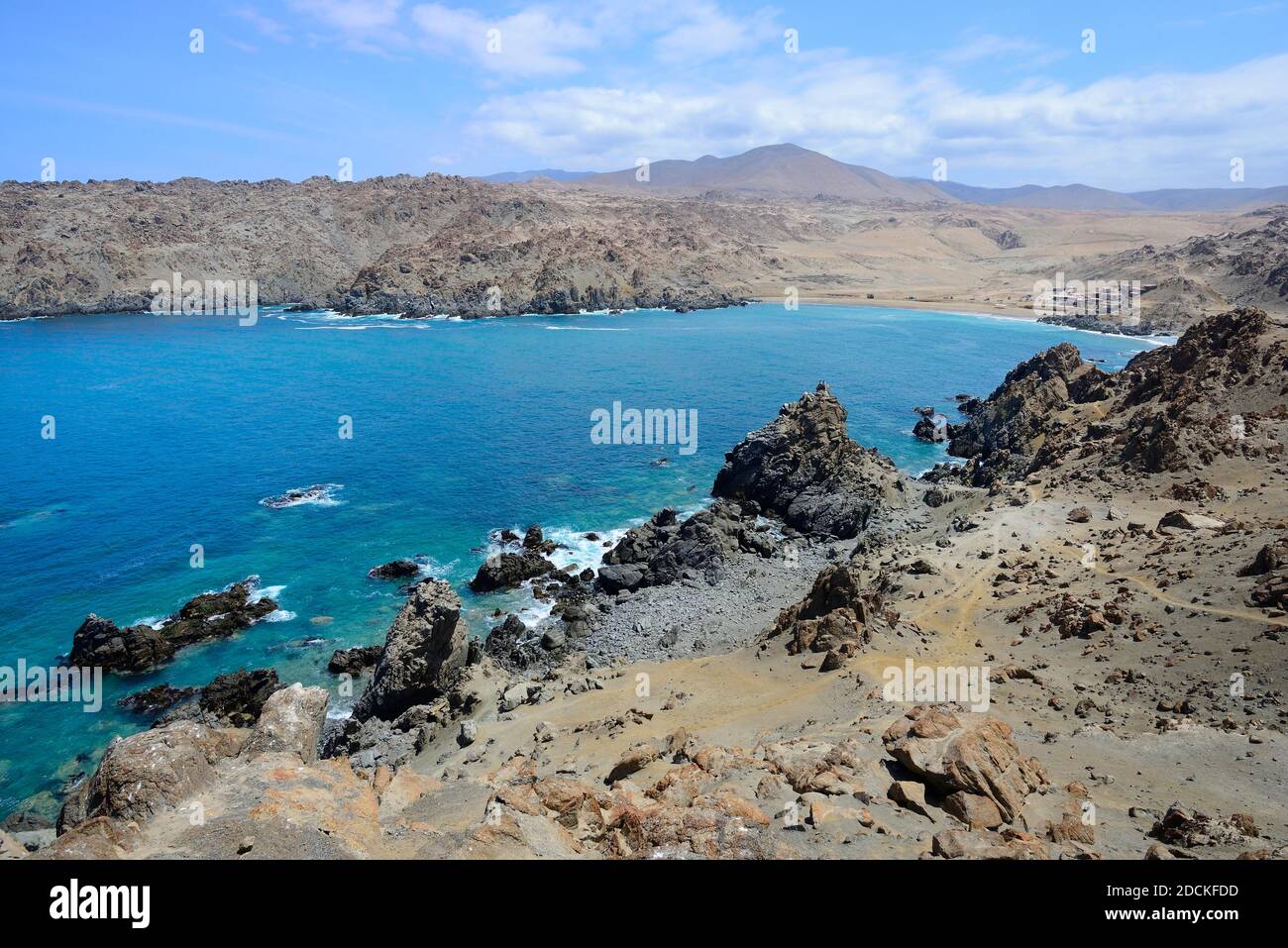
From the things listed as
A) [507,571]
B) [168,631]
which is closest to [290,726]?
[168,631]

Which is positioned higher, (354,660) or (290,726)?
(290,726)

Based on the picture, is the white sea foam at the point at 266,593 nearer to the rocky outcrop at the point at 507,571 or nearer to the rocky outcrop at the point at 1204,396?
the rocky outcrop at the point at 507,571

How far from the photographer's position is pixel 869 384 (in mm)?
81312

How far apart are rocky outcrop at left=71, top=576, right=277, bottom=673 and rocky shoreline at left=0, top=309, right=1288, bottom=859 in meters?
0.32

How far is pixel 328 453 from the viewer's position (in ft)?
185

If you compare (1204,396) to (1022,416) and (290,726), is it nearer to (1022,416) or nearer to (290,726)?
(1022,416)

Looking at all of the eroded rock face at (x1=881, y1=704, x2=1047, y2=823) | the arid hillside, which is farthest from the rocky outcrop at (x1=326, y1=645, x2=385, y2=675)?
the arid hillside

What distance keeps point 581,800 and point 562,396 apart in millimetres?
63704

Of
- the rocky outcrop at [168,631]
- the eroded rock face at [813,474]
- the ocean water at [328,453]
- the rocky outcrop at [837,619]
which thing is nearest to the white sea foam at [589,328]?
the ocean water at [328,453]

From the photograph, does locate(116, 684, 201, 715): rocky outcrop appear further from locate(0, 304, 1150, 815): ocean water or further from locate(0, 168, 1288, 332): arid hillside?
locate(0, 168, 1288, 332): arid hillside

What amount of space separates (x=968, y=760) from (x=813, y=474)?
1164 inches

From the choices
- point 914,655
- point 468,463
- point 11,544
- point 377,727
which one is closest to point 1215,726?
point 914,655

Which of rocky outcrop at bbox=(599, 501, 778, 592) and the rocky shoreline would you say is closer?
the rocky shoreline

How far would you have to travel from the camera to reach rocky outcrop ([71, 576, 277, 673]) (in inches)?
1147
